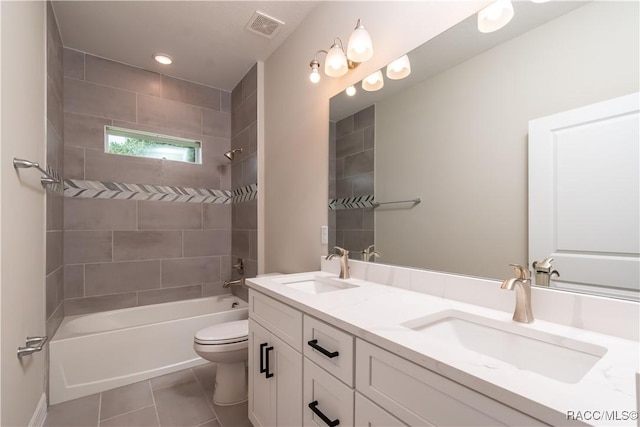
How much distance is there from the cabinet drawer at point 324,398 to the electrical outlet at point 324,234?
875mm

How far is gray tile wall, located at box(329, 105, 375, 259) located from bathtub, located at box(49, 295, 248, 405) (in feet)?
4.43

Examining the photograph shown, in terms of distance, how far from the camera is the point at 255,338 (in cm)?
143

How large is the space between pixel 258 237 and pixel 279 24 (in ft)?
5.59

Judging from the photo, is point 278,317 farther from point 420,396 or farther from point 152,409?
point 152,409

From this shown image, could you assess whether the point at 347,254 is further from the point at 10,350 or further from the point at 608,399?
the point at 10,350

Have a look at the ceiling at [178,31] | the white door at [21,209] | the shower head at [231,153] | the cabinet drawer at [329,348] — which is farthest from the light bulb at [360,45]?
the shower head at [231,153]

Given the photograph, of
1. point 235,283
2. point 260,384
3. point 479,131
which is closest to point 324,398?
point 260,384

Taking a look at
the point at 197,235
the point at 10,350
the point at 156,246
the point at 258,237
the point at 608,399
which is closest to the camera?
the point at 608,399

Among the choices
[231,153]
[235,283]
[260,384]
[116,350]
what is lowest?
[116,350]

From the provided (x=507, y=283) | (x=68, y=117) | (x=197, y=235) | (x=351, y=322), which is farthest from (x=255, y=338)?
(x=68, y=117)

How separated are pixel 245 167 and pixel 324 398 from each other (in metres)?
2.31

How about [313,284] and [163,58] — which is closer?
[313,284]

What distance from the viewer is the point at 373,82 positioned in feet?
5.01

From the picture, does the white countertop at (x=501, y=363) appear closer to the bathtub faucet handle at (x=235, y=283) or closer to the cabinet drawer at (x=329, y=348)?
the cabinet drawer at (x=329, y=348)
